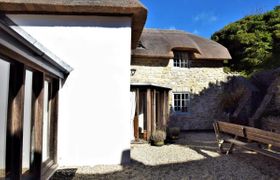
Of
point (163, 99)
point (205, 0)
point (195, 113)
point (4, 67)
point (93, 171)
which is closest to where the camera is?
→ point (4, 67)

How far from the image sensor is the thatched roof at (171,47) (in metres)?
13.1

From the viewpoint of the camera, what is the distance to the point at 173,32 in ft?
52.8

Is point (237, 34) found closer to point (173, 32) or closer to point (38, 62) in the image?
point (173, 32)

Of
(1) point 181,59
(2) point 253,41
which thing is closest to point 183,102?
(1) point 181,59

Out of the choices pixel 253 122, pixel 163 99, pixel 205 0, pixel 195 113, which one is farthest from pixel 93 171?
pixel 205 0

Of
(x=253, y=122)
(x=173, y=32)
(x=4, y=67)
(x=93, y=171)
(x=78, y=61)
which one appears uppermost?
(x=173, y=32)

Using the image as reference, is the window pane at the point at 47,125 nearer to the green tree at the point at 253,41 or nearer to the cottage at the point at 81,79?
the cottage at the point at 81,79

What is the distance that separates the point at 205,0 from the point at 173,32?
312 inches

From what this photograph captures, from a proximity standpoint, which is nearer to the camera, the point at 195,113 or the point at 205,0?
the point at 195,113

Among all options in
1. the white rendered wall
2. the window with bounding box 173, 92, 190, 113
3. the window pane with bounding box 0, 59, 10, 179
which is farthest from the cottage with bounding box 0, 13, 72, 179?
the window with bounding box 173, 92, 190, 113

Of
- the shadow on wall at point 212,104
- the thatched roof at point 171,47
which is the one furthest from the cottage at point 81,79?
the shadow on wall at point 212,104

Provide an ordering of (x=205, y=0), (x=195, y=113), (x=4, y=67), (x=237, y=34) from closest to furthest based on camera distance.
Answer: (x=4, y=67) → (x=195, y=113) → (x=237, y=34) → (x=205, y=0)

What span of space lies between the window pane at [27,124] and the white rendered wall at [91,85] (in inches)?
54.4

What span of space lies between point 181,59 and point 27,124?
1101 cm
